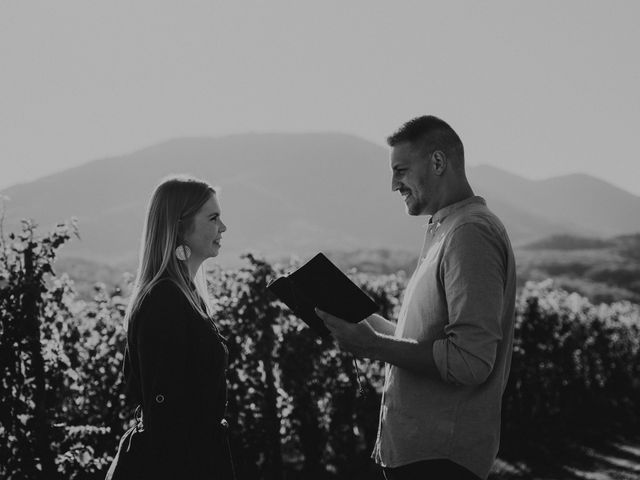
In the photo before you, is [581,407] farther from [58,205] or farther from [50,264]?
[58,205]

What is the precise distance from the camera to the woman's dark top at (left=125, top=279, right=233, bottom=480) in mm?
3098

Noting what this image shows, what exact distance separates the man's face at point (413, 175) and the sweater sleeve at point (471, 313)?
41 centimetres

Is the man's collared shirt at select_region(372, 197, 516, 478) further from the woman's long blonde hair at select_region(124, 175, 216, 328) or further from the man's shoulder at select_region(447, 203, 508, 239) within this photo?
the woman's long blonde hair at select_region(124, 175, 216, 328)

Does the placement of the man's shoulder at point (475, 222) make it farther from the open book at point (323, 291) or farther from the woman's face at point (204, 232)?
the woman's face at point (204, 232)

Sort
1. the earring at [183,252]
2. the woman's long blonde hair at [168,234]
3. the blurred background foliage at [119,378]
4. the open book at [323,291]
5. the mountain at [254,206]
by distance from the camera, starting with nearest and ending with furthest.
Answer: the open book at [323,291] → the woman's long blonde hair at [168,234] → the earring at [183,252] → the blurred background foliage at [119,378] → the mountain at [254,206]

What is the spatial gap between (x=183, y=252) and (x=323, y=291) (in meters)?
0.84

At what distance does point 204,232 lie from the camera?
3586mm

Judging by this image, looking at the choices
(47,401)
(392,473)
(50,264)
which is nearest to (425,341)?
(392,473)

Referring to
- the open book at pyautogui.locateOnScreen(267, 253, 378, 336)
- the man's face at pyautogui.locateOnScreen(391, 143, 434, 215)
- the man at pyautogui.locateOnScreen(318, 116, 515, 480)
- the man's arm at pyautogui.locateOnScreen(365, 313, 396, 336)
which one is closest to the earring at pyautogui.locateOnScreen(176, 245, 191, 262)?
the open book at pyautogui.locateOnScreen(267, 253, 378, 336)

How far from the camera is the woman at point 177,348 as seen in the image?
311cm

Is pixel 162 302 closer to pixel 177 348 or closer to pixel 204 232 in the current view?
pixel 177 348

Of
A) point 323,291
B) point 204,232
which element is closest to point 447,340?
point 323,291

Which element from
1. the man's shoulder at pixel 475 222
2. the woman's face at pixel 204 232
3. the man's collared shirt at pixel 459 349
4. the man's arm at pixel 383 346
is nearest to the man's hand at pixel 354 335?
the man's arm at pixel 383 346

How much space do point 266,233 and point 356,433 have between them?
133911 mm
